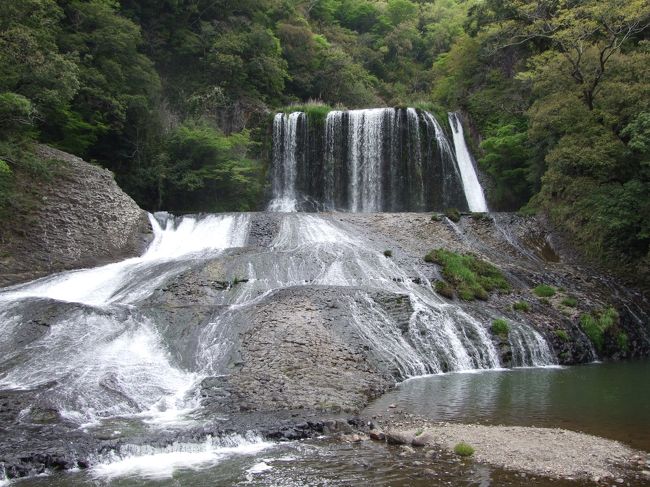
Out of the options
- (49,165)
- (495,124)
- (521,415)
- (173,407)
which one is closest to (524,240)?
(495,124)

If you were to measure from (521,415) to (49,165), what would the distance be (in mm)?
18330

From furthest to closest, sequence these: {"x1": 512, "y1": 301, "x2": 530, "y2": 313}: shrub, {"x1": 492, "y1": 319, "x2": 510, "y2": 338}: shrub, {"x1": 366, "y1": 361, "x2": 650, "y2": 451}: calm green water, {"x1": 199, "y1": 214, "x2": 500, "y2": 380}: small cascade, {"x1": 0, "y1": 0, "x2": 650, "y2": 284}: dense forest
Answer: {"x1": 0, "y1": 0, "x2": 650, "y2": 284}: dense forest
{"x1": 512, "y1": 301, "x2": 530, "y2": 313}: shrub
{"x1": 492, "y1": 319, "x2": 510, "y2": 338}: shrub
{"x1": 199, "y1": 214, "x2": 500, "y2": 380}: small cascade
{"x1": 366, "y1": 361, "x2": 650, "y2": 451}: calm green water

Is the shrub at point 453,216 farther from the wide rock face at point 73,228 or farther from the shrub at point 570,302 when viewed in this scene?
the wide rock face at point 73,228

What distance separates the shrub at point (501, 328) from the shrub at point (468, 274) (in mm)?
1794

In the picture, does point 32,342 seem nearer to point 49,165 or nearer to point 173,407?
point 173,407

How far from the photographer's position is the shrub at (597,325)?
54.5 feet

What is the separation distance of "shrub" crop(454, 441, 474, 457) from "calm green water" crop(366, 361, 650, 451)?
1584 millimetres

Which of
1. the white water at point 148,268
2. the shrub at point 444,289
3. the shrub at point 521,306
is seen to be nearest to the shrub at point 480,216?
the shrub at point 444,289

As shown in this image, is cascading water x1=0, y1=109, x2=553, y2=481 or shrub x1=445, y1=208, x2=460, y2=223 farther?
shrub x1=445, y1=208, x2=460, y2=223

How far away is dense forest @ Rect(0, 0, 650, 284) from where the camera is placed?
64.8 ft

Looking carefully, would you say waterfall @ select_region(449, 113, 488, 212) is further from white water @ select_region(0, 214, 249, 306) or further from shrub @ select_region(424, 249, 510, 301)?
white water @ select_region(0, 214, 249, 306)

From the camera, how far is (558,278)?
19562 millimetres

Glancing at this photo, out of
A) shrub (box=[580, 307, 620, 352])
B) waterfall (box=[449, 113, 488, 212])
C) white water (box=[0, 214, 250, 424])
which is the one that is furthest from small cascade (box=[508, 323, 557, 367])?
waterfall (box=[449, 113, 488, 212])

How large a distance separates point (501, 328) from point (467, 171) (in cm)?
1701
